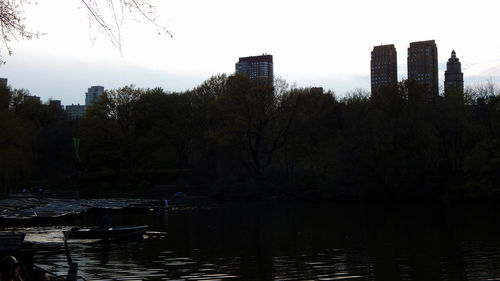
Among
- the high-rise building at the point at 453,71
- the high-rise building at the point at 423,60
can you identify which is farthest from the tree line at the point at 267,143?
the high-rise building at the point at 453,71

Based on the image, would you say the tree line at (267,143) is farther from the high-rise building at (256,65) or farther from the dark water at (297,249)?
the high-rise building at (256,65)

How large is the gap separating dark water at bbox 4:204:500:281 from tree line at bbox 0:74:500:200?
15812 millimetres

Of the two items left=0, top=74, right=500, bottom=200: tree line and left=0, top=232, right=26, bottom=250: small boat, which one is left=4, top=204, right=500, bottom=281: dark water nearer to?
left=0, top=232, right=26, bottom=250: small boat

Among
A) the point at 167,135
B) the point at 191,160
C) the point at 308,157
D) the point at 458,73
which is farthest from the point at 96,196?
the point at 458,73

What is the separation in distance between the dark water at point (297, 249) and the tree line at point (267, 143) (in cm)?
1581

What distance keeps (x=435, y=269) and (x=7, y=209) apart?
112ft

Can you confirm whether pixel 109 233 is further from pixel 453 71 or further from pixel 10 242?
pixel 453 71

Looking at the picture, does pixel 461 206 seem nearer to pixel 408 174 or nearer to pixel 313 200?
pixel 408 174

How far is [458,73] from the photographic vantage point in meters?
184

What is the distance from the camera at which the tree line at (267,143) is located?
5450cm

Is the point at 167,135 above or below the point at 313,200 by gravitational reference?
above

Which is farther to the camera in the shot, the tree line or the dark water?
the tree line

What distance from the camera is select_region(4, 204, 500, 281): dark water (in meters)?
18.3

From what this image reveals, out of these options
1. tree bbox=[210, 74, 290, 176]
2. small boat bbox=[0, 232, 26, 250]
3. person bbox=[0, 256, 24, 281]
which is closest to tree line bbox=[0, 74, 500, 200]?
tree bbox=[210, 74, 290, 176]
